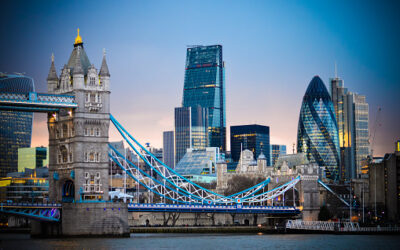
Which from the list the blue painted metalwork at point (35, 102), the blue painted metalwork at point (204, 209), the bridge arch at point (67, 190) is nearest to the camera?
the blue painted metalwork at point (35, 102)

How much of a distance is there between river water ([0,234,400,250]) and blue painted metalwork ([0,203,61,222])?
3215mm

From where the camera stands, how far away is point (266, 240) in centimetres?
11212

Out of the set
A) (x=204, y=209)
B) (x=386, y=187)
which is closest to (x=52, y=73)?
(x=204, y=209)

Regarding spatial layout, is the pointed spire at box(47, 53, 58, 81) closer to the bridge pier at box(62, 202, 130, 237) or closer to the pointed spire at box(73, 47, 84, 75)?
the pointed spire at box(73, 47, 84, 75)

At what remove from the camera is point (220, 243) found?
105m

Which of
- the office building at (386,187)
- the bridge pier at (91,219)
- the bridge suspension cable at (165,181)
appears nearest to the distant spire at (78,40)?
the bridge suspension cable at (165,181)

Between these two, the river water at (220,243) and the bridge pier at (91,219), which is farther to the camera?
the bridge pier at (91,219)

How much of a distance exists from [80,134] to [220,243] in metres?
22.9

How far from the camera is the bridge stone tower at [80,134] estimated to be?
107938 mm

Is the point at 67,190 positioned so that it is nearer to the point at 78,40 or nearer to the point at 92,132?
the point at 92,132

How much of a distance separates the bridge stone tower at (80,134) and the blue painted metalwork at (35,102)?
5.10 feet

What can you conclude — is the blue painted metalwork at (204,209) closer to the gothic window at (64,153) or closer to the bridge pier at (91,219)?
the bridge pier at (91,219)

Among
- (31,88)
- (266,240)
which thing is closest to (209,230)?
(266,240)

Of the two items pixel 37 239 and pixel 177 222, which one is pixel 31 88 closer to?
pixel 177 222
